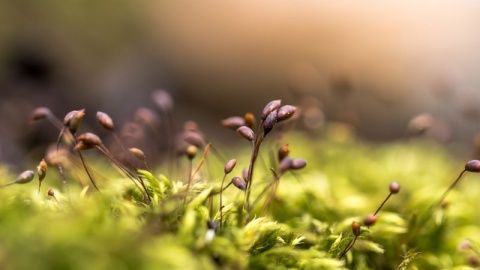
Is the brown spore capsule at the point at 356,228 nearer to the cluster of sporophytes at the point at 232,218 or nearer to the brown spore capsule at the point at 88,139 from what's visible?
the cluster of sporophytes at the point at 232,218

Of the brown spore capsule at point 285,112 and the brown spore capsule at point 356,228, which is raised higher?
the brown spore capsule at point 285,112

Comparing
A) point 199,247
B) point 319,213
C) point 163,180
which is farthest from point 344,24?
A: point 199,247

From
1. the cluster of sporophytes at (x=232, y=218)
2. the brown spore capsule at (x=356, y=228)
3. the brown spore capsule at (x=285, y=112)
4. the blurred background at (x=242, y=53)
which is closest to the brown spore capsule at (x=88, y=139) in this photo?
the cluster of sporophytes at (x=232, y=218)

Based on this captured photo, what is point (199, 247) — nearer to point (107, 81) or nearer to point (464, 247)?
point (464, 247)

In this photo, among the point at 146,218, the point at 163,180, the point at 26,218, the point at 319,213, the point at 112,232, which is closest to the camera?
the point at 112,232

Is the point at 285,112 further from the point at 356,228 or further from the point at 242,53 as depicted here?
the point at 242,53
